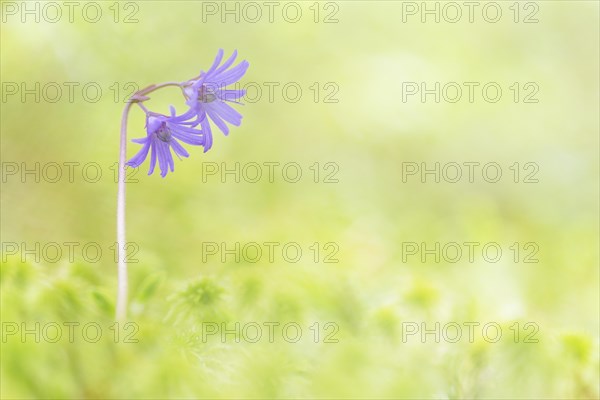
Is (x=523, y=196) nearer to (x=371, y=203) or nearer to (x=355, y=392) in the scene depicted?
(x=371, y=203)

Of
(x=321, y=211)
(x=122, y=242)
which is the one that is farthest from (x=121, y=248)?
(x=321, y=211)

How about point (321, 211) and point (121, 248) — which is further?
point (321, 211)

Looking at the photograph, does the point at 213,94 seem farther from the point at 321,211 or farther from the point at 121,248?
the point at 321,211

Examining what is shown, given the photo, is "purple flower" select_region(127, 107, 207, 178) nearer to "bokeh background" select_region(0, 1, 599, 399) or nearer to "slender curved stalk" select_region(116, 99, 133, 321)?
"slender curved stalk" select_region(116, 99, 133, 321)

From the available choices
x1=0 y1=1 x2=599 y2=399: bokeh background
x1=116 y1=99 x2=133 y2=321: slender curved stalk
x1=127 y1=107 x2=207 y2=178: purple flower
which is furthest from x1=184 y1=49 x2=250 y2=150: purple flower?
x1=0 y1=1 x2=599 y2=399: bokeh background

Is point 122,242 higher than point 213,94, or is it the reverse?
point 213,94

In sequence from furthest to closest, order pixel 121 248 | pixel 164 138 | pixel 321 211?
pixel 321 211
pixel 164 138
pixel 121 248

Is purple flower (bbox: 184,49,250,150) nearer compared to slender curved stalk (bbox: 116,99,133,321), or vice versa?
slender curved stalk (bbox: 116,99,133,321)
